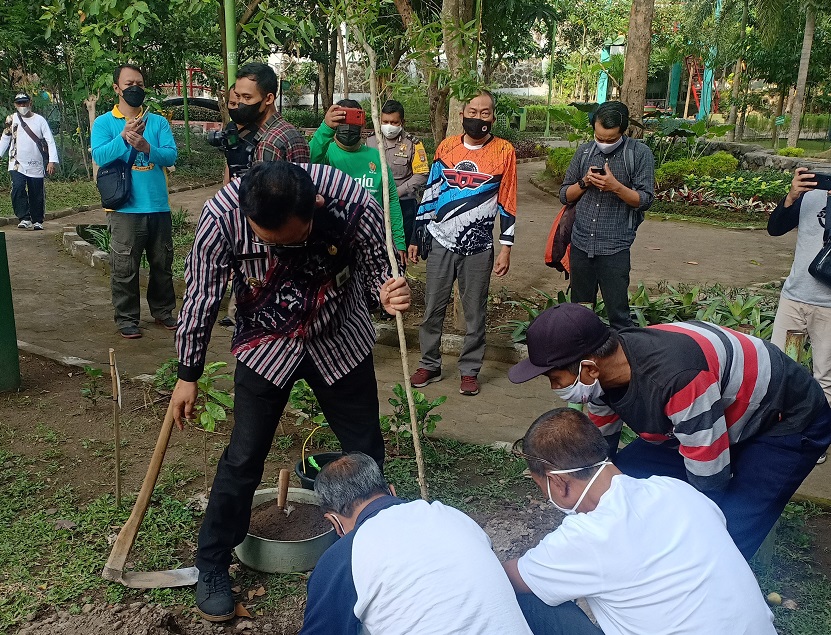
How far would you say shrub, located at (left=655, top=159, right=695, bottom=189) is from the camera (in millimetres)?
14419

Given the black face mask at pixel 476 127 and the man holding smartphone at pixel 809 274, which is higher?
the black face mask at pixel 476 127

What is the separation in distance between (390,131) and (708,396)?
13.9 feet

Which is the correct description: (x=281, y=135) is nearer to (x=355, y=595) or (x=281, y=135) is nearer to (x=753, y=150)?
(x=355, y=595)

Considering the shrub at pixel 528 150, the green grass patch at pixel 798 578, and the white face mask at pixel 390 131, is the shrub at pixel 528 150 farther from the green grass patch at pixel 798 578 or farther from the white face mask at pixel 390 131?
the green grass patch at pixel 798 578

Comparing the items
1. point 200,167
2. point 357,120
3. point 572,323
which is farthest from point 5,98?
point 572,323

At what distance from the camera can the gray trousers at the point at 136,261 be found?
6332mm

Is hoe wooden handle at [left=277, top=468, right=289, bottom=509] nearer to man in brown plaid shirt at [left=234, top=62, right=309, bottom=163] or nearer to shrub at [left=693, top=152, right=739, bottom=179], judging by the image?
man in brown plaid shirt at [left=234, top=62, right=309, bottom=163]

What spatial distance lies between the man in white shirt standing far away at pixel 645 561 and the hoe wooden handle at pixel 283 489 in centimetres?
143

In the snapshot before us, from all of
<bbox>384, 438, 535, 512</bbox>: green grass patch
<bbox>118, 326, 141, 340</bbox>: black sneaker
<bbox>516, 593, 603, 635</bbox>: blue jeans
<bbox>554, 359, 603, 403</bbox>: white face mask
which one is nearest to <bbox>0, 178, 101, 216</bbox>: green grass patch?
A: <bbox>118, 326, 141, 340</bbox>: black sneaker

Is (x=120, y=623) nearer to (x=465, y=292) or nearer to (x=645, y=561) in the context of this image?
(x=645, y=561)

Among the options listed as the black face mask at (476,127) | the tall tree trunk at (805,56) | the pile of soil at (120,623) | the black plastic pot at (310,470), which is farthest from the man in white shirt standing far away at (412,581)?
the tall tree trunk at (805,56)

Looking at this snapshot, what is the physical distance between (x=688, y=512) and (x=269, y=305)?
65.3 inches

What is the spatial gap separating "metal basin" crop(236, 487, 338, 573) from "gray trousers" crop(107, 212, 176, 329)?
3641mm

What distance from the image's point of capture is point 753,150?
18281 millimetres
